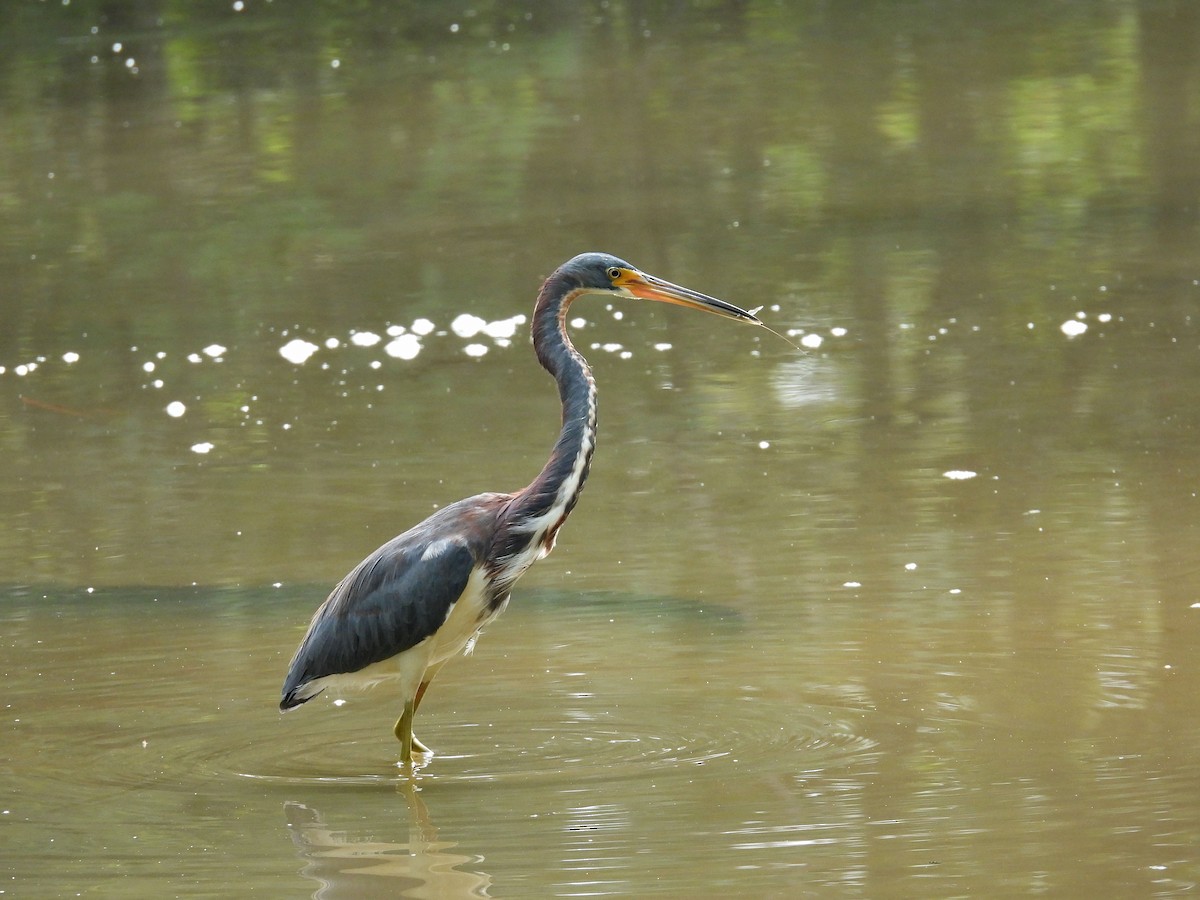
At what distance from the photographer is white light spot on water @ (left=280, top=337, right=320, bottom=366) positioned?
12.4 metres

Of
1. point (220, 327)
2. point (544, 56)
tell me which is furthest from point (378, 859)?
point (544, 56)

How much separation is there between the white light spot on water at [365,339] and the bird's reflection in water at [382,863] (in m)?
A: 6.75

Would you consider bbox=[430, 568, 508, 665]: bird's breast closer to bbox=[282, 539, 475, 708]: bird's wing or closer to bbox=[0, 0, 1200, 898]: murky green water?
bbox=[282, 539, 475, 708]: bird's wing

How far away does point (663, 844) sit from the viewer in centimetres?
552

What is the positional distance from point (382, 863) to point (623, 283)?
7.37ft

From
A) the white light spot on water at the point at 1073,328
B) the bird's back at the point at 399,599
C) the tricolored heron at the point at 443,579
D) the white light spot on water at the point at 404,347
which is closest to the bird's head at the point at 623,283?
the tricolored heron at the point at 443,579

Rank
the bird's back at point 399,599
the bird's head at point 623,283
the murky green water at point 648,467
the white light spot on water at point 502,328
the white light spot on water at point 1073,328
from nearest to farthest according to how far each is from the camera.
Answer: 1. the murky green water at point 648,467
2. the bird's back at point 399,599
3. the bird's head at point 623,283
4. the white light spot on water at point 1073,328
5. the white light spot on water at point 502,328

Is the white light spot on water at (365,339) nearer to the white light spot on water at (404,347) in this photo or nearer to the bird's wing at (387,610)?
the white light spot on water at (404,347)

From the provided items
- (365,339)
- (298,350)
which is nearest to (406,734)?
(298,350)

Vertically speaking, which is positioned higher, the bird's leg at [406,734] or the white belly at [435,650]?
the white belly at [435,650]

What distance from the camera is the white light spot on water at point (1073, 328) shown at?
463 inches

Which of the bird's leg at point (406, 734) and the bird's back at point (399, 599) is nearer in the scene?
the bird's leg at point (406, 734)

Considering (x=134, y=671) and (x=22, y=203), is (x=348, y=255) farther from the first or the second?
(x=134, y=671)

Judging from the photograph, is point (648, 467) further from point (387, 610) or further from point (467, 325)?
point (387, 610)
